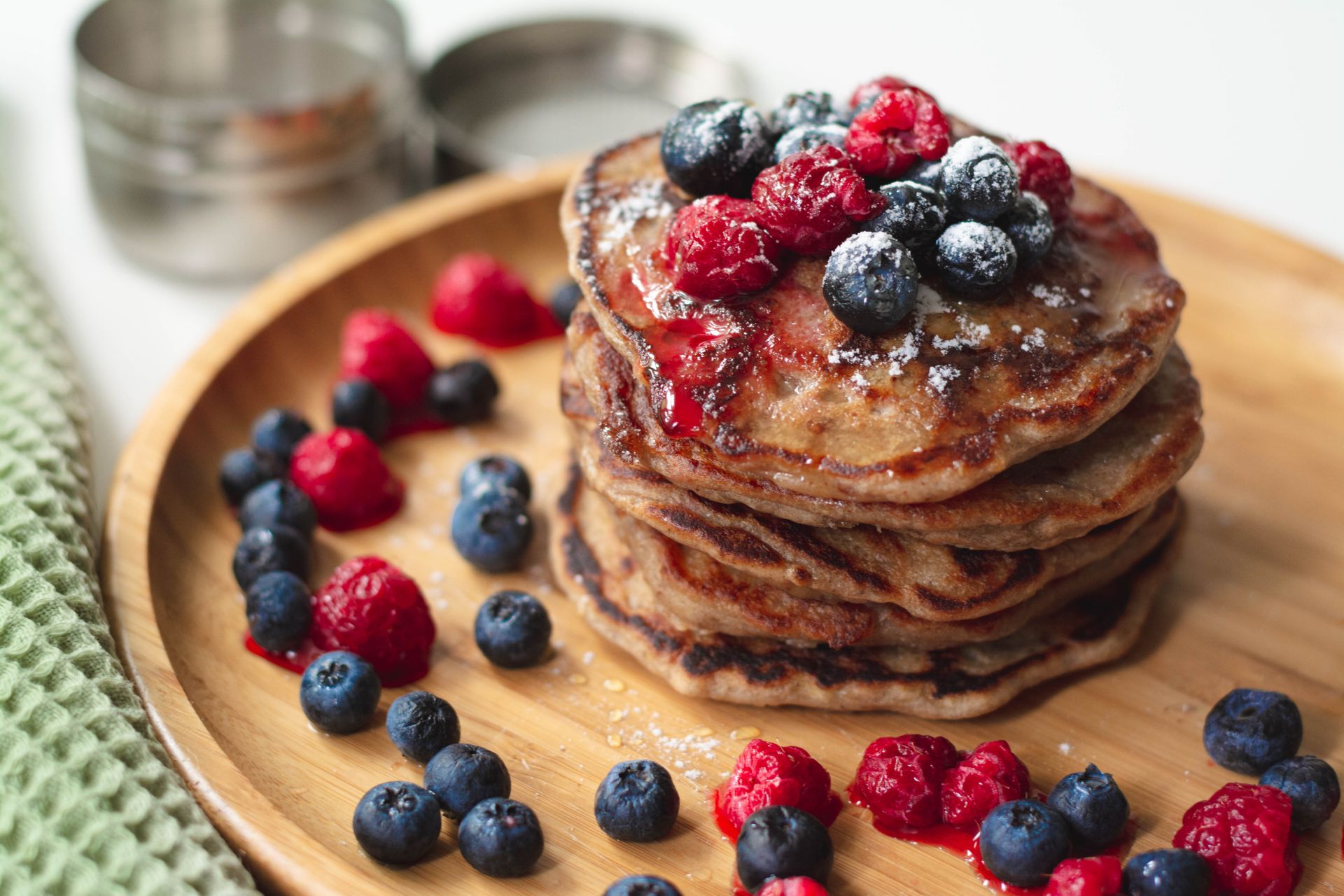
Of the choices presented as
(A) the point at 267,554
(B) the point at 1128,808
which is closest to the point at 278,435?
(A) the point at 267,554

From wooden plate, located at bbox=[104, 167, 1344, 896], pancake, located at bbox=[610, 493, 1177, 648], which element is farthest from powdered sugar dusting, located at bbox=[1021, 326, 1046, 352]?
wooden plate, located at bbox=[104, 167, 1344, 896]

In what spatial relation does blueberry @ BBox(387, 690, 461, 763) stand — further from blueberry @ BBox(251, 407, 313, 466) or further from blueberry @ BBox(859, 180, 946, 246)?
blueberry @ BBox(859, 180, 946, 246)

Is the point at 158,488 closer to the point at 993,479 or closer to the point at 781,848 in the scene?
the point at 781,848

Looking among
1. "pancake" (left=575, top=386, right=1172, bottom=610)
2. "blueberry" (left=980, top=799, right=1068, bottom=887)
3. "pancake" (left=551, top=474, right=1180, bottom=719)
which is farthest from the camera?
"pancake" (left=551, top=474, right=1180, bottom=719)

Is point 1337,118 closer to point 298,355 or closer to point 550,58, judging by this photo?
point 550,58

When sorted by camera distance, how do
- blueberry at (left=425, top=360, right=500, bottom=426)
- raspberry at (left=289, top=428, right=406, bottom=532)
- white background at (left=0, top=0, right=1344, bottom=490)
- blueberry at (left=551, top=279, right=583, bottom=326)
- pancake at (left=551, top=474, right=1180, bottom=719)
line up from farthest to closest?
white background at (left=0, top=0, right=1344, bottom=490), blueberry at (left=551, top=279, right=583, bottom=326), blueberry at (left=425, top=360, right=500, bottom=426), raspberry at (left=289, top=428, right=406, bottom=532), pancake at (left=551, top=474, right=1180, bottom=719)

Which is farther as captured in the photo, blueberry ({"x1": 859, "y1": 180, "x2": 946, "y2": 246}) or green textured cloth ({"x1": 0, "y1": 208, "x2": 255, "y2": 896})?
blueberry ({"x1": 859, "y1": 180, "x2": 946, "y2": 246})

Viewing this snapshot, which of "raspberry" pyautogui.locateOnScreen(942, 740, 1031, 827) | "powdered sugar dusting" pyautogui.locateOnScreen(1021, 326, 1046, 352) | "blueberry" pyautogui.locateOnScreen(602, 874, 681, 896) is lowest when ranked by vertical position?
"blueberry" pyautogui.locateOnScreen(602, 874, 681, 896)

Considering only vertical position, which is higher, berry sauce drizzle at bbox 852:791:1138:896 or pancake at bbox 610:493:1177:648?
pancake at bbox 610:493:1177:648
